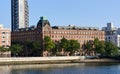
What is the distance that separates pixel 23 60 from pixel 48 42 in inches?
1241

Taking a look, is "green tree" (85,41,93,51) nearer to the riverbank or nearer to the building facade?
the building facade

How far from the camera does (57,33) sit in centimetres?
18062

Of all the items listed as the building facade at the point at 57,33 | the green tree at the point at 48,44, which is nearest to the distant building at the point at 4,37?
the green tree at the point at 48,44

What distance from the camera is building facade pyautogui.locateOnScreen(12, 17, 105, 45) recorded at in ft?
580

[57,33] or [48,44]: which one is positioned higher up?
[57,33]

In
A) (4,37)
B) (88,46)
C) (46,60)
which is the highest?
(4,37)

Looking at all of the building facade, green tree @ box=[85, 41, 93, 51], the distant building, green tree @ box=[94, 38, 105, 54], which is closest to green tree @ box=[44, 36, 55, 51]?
the building facade

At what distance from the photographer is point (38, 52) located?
168 metres

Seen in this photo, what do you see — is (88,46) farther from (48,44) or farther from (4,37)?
(4,37)

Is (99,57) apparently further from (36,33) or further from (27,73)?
(27,73)

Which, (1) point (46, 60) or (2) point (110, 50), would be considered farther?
(2) point (110, 50)

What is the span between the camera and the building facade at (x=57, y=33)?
176875 mm

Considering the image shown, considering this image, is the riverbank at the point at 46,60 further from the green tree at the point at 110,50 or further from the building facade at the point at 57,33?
the building facade at the point at 57,33

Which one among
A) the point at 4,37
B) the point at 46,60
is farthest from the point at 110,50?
the point at 4,37
